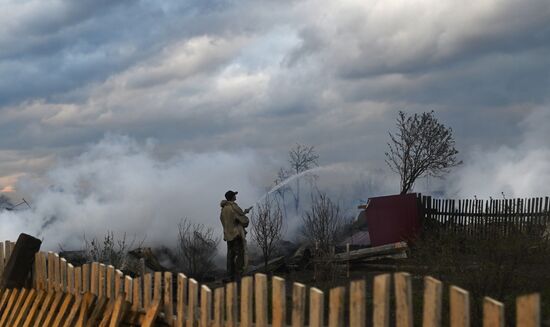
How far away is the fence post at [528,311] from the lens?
3744mm

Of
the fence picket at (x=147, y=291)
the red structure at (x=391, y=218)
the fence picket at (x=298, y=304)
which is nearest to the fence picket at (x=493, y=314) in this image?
the fence picket at (x=298, y=304)

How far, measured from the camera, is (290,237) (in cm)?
2316

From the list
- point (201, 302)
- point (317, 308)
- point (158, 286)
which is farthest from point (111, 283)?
point (317, 308)

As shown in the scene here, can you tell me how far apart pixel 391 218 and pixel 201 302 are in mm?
16052

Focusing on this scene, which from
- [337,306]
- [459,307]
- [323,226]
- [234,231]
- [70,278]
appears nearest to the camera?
[459,307]

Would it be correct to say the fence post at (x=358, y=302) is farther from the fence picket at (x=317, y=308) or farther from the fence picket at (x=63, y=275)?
the fence picket at (x=63, y=275)

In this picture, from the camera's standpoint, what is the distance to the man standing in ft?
49.4

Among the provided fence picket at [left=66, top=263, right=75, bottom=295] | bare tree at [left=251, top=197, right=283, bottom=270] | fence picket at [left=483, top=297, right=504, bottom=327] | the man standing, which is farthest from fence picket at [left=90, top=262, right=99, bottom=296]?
bare tree at [left=251, top=197, right=283, bottom=270]

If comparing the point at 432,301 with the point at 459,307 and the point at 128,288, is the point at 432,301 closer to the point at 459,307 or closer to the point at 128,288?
the point at 459,307

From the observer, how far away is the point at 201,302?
6078mm

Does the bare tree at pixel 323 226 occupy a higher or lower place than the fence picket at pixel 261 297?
higher

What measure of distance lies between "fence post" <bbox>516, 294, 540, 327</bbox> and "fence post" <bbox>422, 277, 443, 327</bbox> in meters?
0.51

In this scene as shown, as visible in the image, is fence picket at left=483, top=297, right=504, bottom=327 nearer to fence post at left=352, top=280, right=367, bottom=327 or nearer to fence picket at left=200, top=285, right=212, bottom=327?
fence post at left=352, top=280, right=367, bottom=327

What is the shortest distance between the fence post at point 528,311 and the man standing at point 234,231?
1125cm
